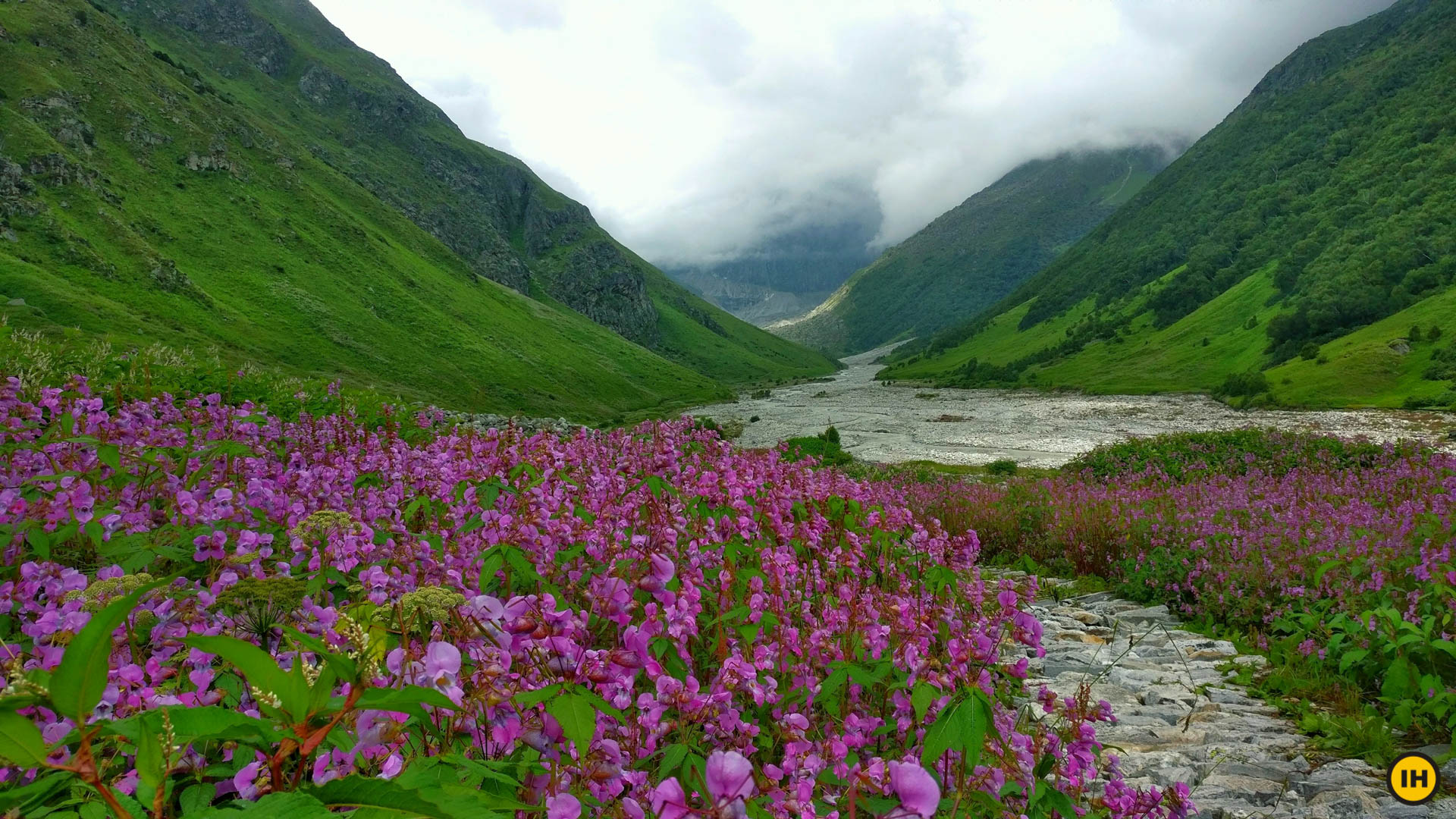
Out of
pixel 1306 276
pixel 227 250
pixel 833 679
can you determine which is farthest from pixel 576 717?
pixel 1306 276

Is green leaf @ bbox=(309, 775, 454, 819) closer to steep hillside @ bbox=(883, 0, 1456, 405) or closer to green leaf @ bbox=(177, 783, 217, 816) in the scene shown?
green leaf @ bbox=(177, 783, 217, 816)

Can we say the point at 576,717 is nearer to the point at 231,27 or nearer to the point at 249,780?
the point at 249,780

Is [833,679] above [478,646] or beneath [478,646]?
beneath

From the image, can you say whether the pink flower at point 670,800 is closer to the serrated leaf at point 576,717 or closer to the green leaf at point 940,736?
the serrated leaf at point 576,717

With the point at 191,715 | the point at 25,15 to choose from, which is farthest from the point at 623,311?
the point at 191,715

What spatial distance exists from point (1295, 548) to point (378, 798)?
11.8 metres

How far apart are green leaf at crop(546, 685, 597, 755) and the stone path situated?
2958mm

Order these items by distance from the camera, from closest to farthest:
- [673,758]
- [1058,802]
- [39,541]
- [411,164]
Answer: [673,758]
[1058,802]
[39,541]
[411,164]

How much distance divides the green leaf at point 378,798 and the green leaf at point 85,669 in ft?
1.30

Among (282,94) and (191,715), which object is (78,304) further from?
(282,94)

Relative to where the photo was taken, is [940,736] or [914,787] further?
[940,736]

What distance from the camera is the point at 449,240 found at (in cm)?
16350

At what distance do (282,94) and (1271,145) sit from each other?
277 meters

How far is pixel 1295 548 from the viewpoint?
911 centimetres
